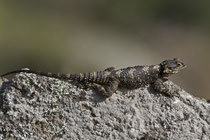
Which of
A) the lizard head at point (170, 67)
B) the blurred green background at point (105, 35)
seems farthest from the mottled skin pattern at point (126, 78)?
the blurred green background at point (105, 35)

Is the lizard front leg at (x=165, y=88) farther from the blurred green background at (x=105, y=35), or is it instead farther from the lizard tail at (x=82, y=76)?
the blurred green background at (x=105, y=35)

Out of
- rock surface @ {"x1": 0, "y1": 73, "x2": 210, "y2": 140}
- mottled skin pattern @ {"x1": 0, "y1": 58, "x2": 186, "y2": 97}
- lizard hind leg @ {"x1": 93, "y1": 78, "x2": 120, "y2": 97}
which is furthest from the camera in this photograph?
mottled skin pattern @ {"x1": 0, "y1": 58, "x2": 186, "y2": 97}

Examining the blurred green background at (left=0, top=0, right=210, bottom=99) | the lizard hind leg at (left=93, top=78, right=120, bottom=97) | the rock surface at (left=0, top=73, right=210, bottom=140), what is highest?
the blurred green background at (left=0, top=0, right=210, bottom=99)

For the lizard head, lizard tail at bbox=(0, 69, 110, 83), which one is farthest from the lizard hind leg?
the lizard head

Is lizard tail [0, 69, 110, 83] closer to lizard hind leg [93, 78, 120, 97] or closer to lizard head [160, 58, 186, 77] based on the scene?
lizard hind leg [93, 78, 120, 97]

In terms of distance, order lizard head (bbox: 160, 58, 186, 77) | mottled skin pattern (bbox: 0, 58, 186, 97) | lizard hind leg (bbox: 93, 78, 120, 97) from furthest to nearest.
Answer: lizard head (bbox: 160, 58, 186, 77) < mottled skin pattern (bbox: 0, 58, 186, 97) < lizard hind leg (bbox: 93, 78, 120, 97)

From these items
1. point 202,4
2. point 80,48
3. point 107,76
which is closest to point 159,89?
point 107,76

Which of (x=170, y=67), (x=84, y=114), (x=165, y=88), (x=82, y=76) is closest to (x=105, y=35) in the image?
(x=170, y=67)
